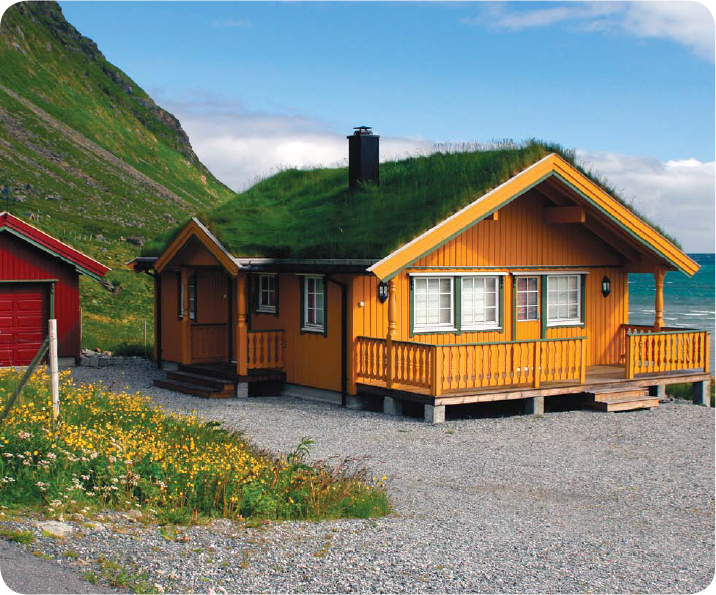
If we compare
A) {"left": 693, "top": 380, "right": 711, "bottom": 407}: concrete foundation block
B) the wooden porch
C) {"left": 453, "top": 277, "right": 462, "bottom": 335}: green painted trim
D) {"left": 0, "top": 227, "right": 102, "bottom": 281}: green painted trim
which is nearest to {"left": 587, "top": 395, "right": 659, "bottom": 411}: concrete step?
the wooden porch

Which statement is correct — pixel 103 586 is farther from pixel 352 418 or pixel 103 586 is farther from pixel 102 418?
pixel 352 418

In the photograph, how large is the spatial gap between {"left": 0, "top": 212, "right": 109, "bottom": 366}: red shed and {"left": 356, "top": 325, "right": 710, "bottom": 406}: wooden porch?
9.89 metres

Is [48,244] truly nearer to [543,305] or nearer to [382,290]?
[382,290]

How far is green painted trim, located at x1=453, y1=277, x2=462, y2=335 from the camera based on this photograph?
1909 centimetres

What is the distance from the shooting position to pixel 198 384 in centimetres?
2027

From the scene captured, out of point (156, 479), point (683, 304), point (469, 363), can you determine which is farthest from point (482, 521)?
point (683, 304)

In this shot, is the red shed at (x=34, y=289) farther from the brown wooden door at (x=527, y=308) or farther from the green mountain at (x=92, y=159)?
the brown wooden door at (x=527, y=308)

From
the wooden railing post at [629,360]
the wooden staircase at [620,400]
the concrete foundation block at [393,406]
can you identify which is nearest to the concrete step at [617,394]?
the wooden staircase at [620,400]

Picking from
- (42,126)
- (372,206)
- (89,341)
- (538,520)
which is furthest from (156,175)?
(538,520)

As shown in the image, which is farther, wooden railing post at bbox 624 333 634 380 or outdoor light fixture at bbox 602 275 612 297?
outdoor light fixture at bbox 602 275 612 297

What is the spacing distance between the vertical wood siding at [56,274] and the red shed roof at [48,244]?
30 cm

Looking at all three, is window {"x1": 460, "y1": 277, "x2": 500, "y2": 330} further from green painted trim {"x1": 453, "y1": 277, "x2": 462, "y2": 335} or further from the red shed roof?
the red shed roof

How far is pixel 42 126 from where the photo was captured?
104500 mm

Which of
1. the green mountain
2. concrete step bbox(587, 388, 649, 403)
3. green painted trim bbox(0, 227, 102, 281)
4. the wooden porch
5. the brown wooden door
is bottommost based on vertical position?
concrete step bbox(587, 388, 649, 403)
